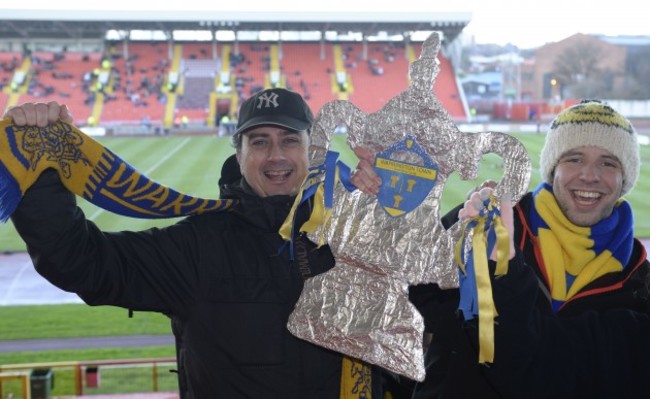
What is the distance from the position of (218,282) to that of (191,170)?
1622 centimetres

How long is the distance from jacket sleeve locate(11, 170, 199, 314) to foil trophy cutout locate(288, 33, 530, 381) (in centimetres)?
38

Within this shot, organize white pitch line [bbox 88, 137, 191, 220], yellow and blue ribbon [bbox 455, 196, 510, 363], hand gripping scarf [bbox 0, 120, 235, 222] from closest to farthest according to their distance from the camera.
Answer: yellow and blue ribbon [bbox 455, 196, 510, 363] < hand gripping scarf [bbox 0, 120, 235, 222] < white pitch line [bbox 88, 137, 191, 220]

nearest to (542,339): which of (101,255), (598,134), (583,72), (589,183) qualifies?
(589,183)

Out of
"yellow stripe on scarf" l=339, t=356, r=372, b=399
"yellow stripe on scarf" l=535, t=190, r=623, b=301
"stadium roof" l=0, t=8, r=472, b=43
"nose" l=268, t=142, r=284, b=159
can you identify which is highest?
"stadium roof" l=0, t=8, r=472, b=43

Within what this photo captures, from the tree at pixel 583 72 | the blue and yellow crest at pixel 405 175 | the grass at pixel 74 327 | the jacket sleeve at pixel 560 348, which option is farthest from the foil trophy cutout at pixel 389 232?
the tree at pixel 583 72

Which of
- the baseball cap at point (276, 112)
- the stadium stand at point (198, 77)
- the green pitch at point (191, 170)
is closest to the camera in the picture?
the baseball cap at point (276, 112)

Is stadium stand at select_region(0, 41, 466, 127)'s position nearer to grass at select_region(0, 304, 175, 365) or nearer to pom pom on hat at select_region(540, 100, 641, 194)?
grass at select_region(0, 304, 175, 365)

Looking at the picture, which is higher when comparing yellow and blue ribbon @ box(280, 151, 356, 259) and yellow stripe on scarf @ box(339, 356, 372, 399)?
yellow and blue ribbon @ box(280, 151, 356, 259)

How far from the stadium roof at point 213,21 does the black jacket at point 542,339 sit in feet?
88.1

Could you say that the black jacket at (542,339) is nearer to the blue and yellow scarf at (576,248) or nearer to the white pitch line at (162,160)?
the blue and yellow scarf at (576,248)

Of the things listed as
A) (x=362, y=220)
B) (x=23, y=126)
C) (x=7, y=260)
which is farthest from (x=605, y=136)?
(x=7, y=260)

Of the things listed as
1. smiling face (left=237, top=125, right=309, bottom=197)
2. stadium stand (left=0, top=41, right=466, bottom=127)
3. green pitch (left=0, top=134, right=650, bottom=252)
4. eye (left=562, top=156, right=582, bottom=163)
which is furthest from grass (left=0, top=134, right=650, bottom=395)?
stadium stand (left=0, top=41, right=466, bottom=127)

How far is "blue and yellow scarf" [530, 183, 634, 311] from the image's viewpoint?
6.27 feet

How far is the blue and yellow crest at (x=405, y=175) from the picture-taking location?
6.31 feet
